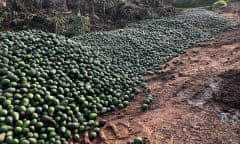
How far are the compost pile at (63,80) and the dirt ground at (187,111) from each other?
377mm

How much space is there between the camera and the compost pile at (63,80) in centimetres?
535

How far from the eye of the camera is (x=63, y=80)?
6719 mm

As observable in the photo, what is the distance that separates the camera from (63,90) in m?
6.41

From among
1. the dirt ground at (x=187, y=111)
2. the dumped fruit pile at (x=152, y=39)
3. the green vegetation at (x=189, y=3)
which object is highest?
the green vegetation at (x=189, y=3)

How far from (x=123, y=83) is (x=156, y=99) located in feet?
3.53

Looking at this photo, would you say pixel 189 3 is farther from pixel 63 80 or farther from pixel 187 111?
pixel 63 80

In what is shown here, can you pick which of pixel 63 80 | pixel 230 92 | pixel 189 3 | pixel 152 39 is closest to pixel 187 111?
pixel 230 92

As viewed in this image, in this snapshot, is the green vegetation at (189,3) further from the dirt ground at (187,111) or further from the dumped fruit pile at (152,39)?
the dirt ground at (187,111)

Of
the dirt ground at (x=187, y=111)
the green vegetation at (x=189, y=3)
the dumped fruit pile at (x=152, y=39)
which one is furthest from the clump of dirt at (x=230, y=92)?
the green vegetation at (x=189, y=3)

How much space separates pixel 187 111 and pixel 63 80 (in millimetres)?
2832

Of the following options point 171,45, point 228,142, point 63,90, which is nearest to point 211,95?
point 228,142

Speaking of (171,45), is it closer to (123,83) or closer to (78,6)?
(123,83)

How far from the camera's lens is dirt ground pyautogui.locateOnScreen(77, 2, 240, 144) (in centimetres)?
560

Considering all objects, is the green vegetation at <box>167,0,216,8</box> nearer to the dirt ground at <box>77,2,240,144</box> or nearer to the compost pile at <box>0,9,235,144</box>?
the compost pile at <box>0,9,235,144</box>
